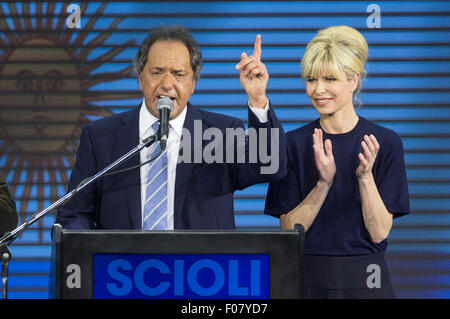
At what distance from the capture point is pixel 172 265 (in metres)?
2.04

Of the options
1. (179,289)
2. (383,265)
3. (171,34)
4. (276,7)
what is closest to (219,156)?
(171,34)

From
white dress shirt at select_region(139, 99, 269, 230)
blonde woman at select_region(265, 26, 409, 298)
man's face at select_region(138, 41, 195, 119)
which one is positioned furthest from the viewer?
blonde woman at select_region(265, 26, 409, 298)

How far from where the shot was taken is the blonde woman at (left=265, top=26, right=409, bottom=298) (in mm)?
3299

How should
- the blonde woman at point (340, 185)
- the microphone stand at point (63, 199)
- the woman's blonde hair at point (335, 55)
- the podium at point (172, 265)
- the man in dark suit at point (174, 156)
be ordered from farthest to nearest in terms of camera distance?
the woman's blonde hair at point (335, 55) → the blonde woman at point (340, 185) → the man in dark suit at point (174, 156) → the microphone stand at point (63, 199) → the podium at point (172, 265)

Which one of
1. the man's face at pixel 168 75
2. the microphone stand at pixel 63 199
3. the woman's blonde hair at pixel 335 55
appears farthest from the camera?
the woman's blonde hair at pixel 335 55

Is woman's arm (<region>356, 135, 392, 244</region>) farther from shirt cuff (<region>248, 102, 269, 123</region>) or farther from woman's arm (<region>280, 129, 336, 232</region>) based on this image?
shirt cuff (<region>248, 102, 269, 123</region>)

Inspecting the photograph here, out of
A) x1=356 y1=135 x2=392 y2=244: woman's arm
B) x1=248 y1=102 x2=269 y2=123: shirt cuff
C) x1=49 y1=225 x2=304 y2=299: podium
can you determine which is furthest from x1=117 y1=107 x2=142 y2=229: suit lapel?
x1=356 y1=135 x2=392 y2=244: woman's arm

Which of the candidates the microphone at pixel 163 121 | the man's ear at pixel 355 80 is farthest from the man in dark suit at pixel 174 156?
the man's ear at pixel 355 80

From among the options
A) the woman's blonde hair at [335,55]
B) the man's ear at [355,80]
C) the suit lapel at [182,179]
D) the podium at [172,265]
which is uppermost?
the woman's blonde hair at [335,55]

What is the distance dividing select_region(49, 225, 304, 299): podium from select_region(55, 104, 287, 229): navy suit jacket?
0.81 meters

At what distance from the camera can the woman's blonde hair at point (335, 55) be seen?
11.4 ft

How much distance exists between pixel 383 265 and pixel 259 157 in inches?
40.3

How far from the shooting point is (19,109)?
4.44 m

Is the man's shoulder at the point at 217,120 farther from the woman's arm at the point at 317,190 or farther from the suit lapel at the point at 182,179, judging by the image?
the woman's arm at the point at 317,190
